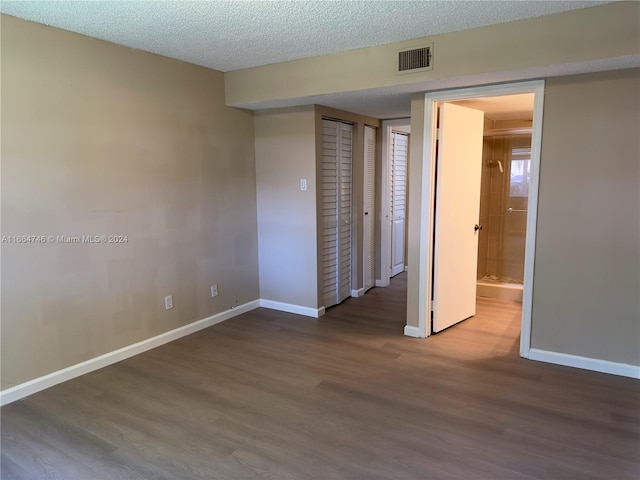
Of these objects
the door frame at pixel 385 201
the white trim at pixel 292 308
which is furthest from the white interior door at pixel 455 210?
the door frame at pixel 385 201

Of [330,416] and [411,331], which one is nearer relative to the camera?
[330,416]

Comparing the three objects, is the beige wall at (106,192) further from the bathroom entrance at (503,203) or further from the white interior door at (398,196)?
the bathroom entrance at (503,203)

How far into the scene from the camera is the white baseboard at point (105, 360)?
9.05 ft

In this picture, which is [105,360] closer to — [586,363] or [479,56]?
[479,56]

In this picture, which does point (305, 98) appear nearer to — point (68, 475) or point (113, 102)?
point (113, 102)

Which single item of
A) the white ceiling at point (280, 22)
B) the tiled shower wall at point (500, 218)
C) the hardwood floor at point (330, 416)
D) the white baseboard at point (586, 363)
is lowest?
the hardwood floor at point (330, 416)

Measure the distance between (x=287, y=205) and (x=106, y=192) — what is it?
5.77ft

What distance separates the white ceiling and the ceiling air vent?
0.33 ft

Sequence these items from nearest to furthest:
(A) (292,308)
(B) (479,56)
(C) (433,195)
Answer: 1. (B) (479,56)
2. (C) (433,195)
3. (A) (292,308)

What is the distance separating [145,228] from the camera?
346 centimetres

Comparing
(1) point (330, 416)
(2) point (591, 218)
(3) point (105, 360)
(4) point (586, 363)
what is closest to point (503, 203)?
(2) point (591, 218)

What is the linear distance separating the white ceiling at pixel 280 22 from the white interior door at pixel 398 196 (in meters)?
2.19

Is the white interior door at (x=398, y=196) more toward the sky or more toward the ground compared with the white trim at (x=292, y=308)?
more toward the sky

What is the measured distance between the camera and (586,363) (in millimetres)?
3119
